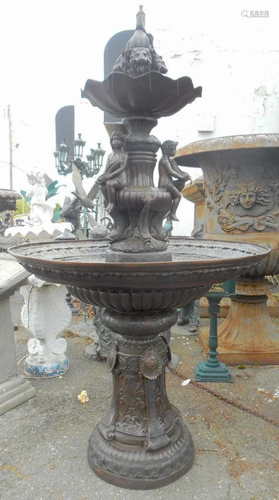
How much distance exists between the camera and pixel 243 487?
208 centimetres

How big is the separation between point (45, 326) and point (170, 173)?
2.12m

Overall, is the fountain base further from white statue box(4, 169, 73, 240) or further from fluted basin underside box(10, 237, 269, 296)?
white statue box(4, 169, 73, 240)

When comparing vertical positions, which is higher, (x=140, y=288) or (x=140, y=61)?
(x=140, y=61)

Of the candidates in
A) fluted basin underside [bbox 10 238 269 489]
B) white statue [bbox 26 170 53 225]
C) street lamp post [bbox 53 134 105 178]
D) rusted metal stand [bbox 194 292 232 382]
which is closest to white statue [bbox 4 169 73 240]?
white statue [bbox 26 170 53 225]

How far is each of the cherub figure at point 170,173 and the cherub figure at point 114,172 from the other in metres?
0.22

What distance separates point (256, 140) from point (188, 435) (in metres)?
2.44

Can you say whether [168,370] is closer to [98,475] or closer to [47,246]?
[98,475]

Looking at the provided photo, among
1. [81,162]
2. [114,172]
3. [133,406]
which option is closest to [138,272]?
[114,172]

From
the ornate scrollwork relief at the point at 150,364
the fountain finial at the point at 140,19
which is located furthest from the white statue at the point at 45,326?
the fountain finial at the point at 140,19

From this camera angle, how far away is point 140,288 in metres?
1.69

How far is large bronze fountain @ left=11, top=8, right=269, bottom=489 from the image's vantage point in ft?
5.98

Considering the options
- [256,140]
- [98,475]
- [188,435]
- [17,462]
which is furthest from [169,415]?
[256,140]

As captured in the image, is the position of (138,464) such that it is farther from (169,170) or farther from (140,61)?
(140,61)

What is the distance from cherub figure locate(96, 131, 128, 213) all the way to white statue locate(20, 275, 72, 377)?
5.60 feet
